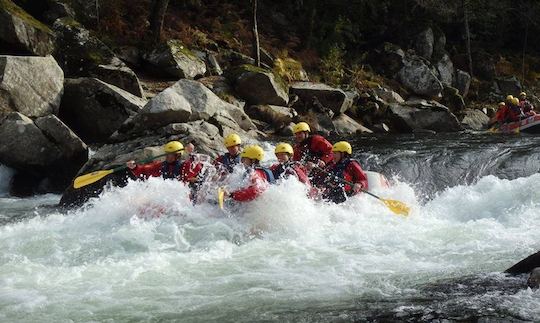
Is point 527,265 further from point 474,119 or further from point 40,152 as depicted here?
point 474,119

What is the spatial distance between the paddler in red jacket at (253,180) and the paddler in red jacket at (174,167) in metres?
0.98

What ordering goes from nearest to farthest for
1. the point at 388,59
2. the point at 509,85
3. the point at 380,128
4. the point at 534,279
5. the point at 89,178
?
the point at 534,279 → the point at 89,178 → the point at 380,128 → the point at 388,59 → the point at 509,85

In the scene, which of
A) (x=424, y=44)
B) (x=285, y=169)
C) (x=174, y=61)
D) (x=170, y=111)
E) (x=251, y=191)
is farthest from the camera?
(x=424, y=44)

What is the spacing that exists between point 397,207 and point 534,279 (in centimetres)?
426

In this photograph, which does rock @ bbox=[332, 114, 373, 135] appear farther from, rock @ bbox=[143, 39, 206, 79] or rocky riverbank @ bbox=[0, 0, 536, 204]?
rock @ bbox=[143, 39, 206, 79]

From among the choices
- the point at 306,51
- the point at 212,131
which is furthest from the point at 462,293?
the point at 306,51

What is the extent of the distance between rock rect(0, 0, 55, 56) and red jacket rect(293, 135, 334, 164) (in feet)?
25.8

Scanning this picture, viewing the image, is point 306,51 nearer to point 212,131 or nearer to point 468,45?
point 468,45

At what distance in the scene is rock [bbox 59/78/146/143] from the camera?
43.9 ft

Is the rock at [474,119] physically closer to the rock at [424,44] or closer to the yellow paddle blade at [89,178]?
the rock at [424,44]

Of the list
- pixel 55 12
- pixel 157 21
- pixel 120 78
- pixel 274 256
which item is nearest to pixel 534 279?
pixel 274 256

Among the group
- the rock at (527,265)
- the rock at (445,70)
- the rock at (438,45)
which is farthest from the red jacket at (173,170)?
the rock at (438,45)

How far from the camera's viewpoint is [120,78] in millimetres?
15328

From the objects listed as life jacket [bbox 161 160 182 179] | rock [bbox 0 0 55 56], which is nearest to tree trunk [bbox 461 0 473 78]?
rock [bbox 0 0 55 56]
